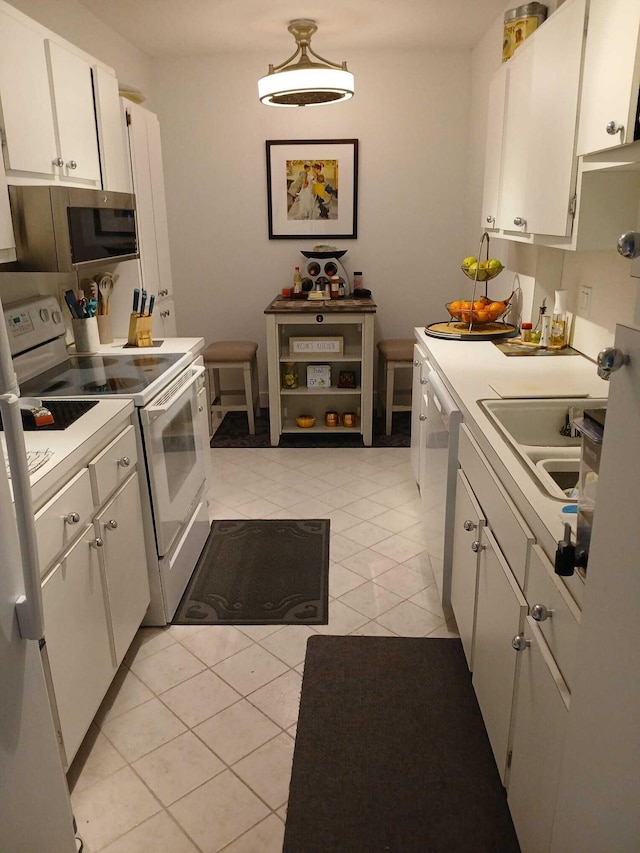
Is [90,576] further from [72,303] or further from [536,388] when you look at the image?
[536,388]

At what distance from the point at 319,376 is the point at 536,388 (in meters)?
Answer: 2.22

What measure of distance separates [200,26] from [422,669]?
3.59m

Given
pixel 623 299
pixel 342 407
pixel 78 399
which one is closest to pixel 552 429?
pixel 623 299

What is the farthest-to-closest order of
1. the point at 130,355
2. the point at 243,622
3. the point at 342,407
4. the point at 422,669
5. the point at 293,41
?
the point at 342,407, the point at 293,41, the point at 130,355, the point at 243,622, the point at 422,669

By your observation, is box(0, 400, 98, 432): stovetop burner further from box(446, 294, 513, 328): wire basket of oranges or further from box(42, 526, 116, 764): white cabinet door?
box(446, 294, 513, 328): wire basket of oranges

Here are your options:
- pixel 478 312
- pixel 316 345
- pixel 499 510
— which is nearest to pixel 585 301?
pixel 478 312

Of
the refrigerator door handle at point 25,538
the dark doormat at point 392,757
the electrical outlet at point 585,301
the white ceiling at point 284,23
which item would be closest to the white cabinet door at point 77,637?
the refrigerator door handle at point 25,538

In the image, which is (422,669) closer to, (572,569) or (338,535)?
(338,535)

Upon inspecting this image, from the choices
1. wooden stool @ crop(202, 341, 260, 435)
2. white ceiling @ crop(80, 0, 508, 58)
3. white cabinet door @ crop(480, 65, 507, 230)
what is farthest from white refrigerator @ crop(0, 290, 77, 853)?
wooden stool @ crop(202, 341, 260, 435)

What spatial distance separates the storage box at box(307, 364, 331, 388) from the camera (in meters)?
4.19

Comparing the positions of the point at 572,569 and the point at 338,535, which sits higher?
the point at 572,569

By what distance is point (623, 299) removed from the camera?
2.17 m

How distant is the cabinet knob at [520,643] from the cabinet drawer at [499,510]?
0.11m

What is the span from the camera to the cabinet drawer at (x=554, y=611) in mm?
1086
